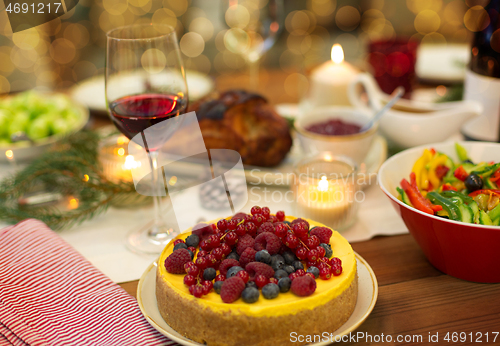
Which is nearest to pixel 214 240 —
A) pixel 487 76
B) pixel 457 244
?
pixel 457 244

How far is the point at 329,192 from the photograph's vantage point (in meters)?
0.92

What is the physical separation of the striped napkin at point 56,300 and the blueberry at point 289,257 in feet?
0.64

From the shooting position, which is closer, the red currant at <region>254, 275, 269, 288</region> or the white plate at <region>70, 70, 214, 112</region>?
the red currant at <region>254, 275, 269, 288</region>

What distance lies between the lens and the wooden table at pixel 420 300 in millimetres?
650

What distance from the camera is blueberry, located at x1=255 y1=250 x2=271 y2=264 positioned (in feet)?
2.06

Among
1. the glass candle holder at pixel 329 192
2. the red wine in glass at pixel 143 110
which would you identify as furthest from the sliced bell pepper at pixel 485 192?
the red wine in glass at pixel 143 110

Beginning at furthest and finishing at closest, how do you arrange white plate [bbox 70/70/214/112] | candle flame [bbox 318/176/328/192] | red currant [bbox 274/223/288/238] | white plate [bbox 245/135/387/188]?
white plate [bbox 70/70/214/112] < white plate [bbox 245/135/387/188] < candle flame [bbox 318/176/328/192] < red currant [bbox 274/223/288/238]

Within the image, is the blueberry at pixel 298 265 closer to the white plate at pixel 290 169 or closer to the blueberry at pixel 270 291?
the blueberry at pixel 270 291

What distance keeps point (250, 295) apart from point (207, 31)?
322 centimetres

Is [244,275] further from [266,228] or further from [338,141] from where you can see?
[338,141]

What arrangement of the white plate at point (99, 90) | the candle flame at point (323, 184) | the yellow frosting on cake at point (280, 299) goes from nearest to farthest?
the yellow frosting on cake at point (280, 299)
the candle flame at point (323, 184)
the white plate at point (99, 90)

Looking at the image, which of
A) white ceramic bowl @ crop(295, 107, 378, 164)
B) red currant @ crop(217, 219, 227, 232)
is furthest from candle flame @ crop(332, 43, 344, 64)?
red currant @ crop(217, 219, 227, 232)

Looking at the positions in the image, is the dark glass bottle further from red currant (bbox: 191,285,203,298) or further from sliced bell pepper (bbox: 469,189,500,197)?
red currant (bbox: 191,285,203,298)

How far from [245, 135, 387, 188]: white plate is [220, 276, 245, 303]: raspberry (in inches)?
17.1
